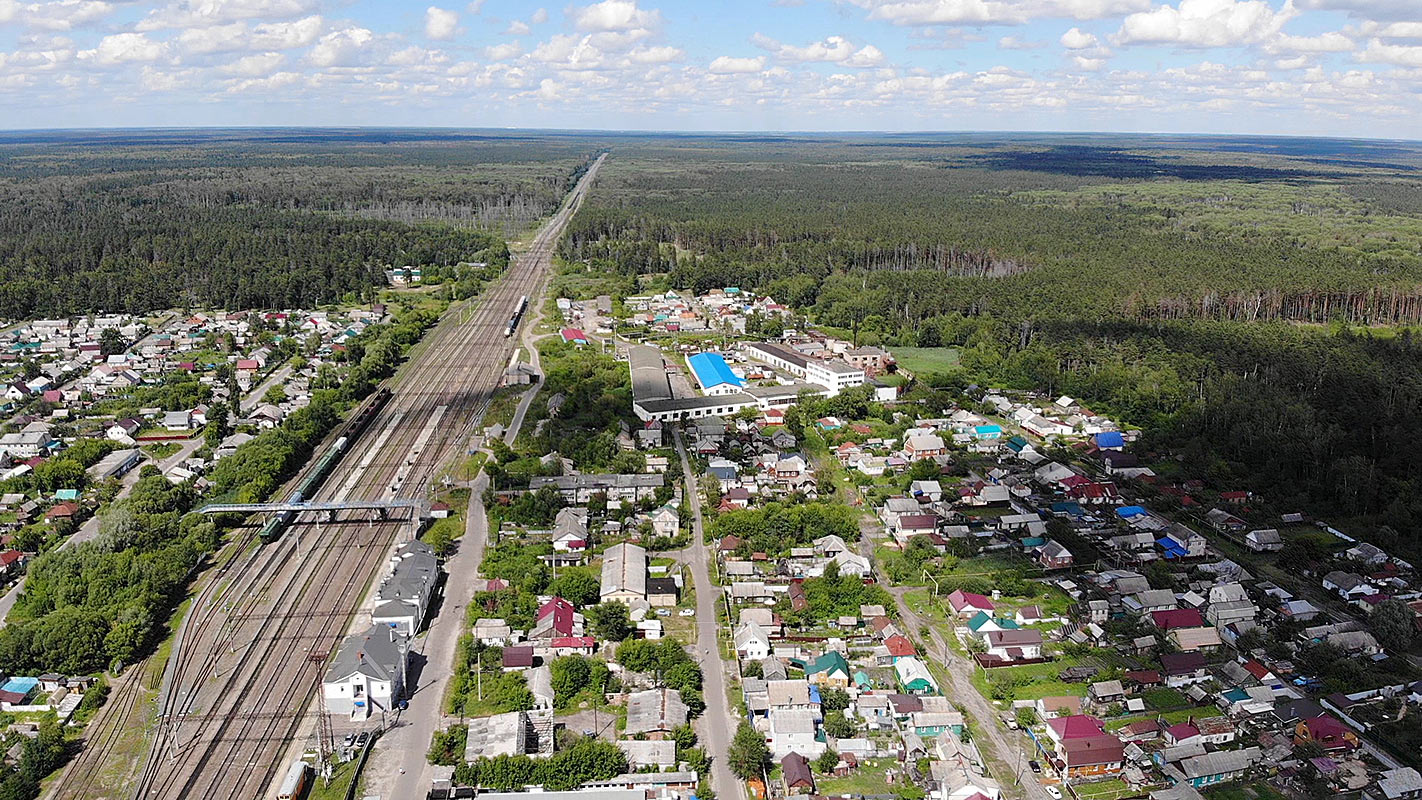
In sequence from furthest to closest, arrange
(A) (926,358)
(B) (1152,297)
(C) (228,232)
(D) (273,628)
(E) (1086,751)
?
(C) (228,232) < (B) (1152,297) < (A) (926,358) < (D) (273,628) < (E) (1086,751)

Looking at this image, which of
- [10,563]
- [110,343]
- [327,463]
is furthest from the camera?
[110,343]

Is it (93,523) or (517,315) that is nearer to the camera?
(93,523)

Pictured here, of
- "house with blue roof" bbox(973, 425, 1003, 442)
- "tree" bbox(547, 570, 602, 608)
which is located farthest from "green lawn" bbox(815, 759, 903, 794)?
"house with blue roof" bbox(973, 425, 1003, 442)

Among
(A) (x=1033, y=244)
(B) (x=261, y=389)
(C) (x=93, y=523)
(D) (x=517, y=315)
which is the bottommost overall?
(C) (x=93, y=523)

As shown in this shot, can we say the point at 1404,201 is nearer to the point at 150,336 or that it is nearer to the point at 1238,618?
the point at 1238,618

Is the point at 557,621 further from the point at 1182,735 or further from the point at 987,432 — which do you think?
the point at 987,432

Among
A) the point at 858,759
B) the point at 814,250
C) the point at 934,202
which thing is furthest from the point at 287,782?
the point at 934,202

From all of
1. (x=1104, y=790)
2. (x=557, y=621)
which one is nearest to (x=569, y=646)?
(x=557, y=621)

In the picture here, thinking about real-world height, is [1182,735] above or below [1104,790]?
above
